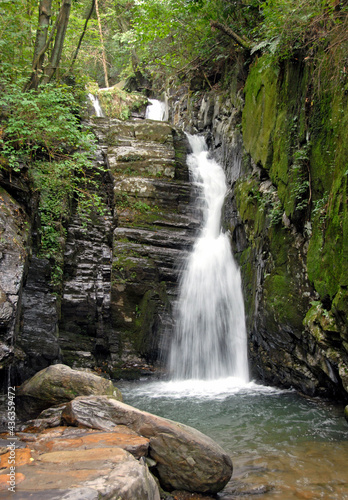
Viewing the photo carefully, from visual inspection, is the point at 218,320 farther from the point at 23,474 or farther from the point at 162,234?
the point at 23,474

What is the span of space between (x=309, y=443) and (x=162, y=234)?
7.65m

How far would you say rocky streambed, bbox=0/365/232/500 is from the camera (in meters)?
2.63

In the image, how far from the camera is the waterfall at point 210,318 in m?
9.47

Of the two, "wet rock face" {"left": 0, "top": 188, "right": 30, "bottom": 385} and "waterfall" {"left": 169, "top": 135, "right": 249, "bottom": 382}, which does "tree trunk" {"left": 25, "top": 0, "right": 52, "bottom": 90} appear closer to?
"wet rock face" {"left": 0, "top": 188, "right": 30, "bottom": 385}

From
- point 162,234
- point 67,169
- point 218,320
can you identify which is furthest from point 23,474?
point 162,234

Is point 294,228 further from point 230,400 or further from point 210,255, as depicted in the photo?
point 230,400

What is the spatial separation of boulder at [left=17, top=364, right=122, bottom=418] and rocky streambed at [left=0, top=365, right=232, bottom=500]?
0.05ft

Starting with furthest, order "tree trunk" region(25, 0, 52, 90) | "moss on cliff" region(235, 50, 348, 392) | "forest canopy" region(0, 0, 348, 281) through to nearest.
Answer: "tree trunk" region(25, 0, 52, 90) < "forest canopy" region(0, 0, 348, 281) < "moss on cliff" region(235, 50, 348, 392)

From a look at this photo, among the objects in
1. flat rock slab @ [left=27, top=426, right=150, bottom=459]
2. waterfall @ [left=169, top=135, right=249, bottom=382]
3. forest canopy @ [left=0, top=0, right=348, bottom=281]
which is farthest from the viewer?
waterfall @ [left=169, top=135, right=249, bottom=382]

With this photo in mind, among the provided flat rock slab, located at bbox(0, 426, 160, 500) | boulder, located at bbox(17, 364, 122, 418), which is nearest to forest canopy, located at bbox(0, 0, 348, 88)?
boulder, located at bbox(17, 364, 122, 418)

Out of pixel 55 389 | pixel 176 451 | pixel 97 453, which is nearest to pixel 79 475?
pixel 97 453

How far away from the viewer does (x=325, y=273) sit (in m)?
6.02

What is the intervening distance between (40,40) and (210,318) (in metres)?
8.18

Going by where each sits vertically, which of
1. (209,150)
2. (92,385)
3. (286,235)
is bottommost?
(92,385)
